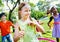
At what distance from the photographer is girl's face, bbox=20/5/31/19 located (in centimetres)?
189

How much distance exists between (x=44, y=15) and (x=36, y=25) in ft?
0.39

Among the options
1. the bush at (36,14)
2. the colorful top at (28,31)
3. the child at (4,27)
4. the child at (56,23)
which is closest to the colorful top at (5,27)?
the child at (4,27)

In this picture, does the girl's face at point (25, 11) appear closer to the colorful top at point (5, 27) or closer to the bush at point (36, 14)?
the bush at point (36, 14)

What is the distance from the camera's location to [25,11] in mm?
1896

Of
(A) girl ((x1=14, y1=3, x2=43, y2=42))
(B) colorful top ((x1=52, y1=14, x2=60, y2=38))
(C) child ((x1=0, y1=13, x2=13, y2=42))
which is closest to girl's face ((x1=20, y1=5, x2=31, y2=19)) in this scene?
(A) girl ((x1=14, y1=3, x2=43, y2=42))

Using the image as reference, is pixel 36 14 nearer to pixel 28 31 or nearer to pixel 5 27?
pixel 28 31

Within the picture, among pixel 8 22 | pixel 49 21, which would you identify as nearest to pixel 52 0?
pixel 49 21

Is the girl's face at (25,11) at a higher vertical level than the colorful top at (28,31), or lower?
higher

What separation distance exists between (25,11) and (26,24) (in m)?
0.12

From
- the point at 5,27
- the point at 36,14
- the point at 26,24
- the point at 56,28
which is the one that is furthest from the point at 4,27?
the point at 56,28

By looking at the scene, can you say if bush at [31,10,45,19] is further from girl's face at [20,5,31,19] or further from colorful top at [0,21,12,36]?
colorful top at [0,21,12,36]

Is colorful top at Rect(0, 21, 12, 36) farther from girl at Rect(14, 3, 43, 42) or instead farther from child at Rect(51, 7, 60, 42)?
child at Rect(51, 7, 60, 42)

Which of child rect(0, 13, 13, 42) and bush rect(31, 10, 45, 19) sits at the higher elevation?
bush rect(31, 10, 45, 19)

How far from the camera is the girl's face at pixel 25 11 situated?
189 centimetres
